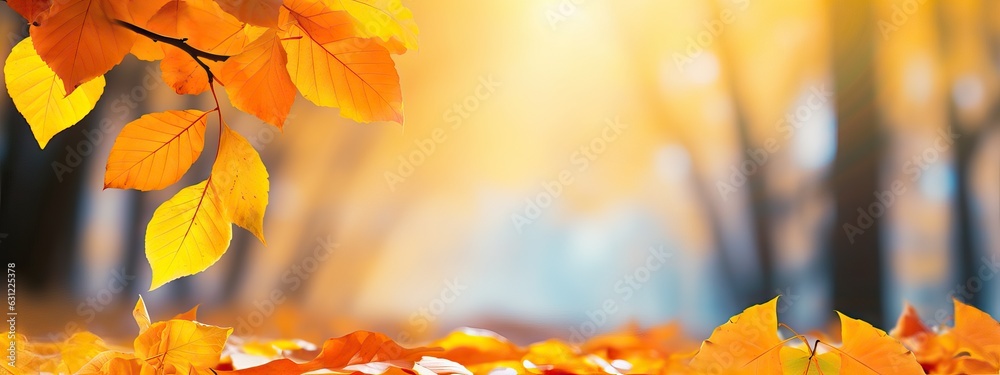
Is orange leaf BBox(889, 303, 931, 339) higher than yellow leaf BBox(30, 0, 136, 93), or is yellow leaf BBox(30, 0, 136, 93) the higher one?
orange leaf BBox(889, 303, 931, 339)

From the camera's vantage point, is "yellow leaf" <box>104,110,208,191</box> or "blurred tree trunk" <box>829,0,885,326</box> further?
"blurred tree trunk" <box>829,0,885,326</box>

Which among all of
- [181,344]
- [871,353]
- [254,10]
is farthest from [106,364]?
[871,353]

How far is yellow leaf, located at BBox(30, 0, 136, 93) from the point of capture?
134 mm

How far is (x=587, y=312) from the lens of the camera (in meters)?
0.67

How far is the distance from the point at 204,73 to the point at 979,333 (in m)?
0.40

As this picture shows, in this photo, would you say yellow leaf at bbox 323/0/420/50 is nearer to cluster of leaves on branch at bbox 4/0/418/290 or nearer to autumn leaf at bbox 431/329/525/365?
cluster of leaves on branch at bbox 4/0/418/290

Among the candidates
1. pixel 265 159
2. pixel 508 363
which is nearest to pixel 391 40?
pixel 508 363

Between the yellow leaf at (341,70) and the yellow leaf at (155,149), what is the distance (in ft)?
0.11

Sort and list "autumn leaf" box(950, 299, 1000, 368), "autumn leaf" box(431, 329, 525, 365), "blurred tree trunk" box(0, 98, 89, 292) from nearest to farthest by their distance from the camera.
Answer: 1. "autumn leaf" box(950, 299, 1000, 368)
2. "autumn leaf" box(431, 329, 525, 365)
3. "blurred tree trunk" box(0, 98, 89, 292)

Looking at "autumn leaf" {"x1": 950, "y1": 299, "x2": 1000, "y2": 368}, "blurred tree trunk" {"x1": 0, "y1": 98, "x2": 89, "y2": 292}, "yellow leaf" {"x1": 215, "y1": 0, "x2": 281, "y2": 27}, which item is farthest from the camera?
"blurred tree trunk" {"x1": 0, "y1": 98, "x2": 89, "y2": 292}

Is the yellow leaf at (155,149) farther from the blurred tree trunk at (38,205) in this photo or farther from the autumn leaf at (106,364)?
the blurred tree trunk at (38,205)

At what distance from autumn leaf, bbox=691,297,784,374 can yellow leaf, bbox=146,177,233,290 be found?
16cm
